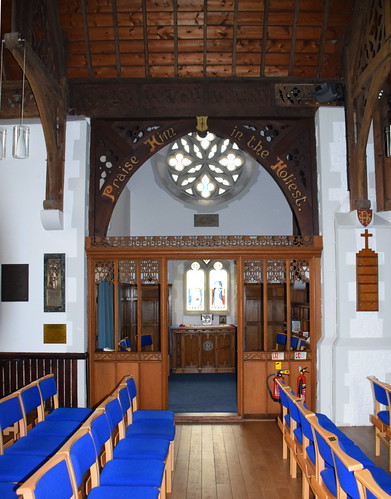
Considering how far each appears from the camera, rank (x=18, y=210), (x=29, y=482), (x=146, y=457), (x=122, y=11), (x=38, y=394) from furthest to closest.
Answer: (x=18, y=210)
(x=122, y=11)
(x=38, y=394)
(x=146, y=457)
(x=29, y=482)

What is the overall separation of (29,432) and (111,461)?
1151 mm

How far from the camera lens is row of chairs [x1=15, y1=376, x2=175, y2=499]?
2.88 m

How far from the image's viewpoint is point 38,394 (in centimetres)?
515

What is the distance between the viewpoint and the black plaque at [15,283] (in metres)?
6.60

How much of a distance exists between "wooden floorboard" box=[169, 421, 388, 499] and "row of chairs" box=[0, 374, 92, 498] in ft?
3.72

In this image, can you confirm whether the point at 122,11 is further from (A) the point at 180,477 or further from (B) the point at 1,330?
(A) the point at 180,477

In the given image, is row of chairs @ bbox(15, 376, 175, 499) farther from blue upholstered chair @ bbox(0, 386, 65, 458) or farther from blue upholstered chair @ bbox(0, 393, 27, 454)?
blue upholstered chair @ bbox(0, 393, 27, 454)

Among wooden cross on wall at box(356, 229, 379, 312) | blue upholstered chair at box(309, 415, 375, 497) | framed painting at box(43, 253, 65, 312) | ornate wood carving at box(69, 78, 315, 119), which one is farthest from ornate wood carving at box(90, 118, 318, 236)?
blue upholstered chair at box(309, 415, 375, 497)

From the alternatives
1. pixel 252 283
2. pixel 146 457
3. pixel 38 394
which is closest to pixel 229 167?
pixel 252 283

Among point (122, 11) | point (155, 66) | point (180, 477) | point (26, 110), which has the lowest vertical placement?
point (180, 477)

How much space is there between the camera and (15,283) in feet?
21.7

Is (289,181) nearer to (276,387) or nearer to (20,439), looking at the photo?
(276,387)

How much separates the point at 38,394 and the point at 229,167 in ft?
22.8

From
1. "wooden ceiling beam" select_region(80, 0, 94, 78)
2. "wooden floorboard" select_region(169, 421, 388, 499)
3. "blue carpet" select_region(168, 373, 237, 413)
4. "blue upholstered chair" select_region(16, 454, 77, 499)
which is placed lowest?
"blue carpet" select_region(168, 373, 237, 413)
